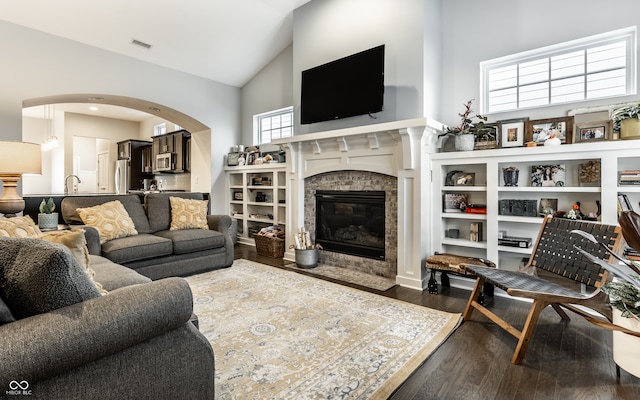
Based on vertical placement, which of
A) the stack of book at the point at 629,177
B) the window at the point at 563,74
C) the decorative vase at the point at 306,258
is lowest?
the decorative vase at the point at 306,258

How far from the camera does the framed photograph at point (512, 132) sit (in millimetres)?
3322

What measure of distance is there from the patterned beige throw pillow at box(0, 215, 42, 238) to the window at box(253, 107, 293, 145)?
12.9 ft

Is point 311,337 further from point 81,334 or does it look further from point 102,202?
point 102,202

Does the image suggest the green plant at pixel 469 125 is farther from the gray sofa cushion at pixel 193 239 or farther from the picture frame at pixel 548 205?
the gray sofa cushion at pixel 193 239

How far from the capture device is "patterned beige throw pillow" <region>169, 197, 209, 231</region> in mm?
4141

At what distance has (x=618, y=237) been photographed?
6.81ft

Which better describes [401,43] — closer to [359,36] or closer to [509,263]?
[359,36]

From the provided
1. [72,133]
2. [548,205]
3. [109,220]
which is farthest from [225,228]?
[72,133]

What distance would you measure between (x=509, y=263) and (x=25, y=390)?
3.80 metres

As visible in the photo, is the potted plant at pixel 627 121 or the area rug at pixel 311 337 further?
the potted plant at pixel 627 121

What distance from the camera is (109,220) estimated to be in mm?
3494

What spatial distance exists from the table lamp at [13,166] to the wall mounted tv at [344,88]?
2971mm

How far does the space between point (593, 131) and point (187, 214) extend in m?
4.50

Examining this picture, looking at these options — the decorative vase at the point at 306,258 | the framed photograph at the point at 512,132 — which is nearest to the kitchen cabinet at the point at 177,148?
the decorative vase at the point at 306,258
